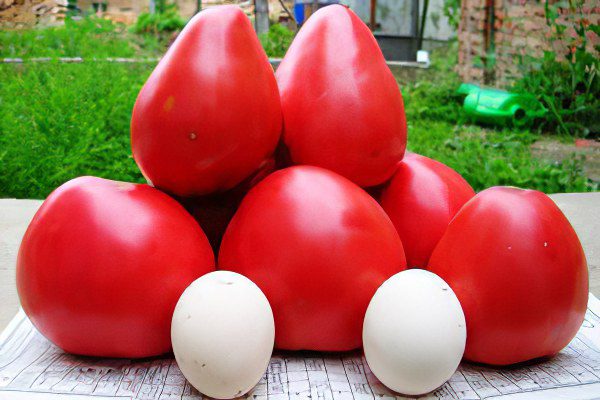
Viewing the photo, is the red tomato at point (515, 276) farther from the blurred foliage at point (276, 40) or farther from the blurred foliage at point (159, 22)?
the blurred foliage at point (159, 22)

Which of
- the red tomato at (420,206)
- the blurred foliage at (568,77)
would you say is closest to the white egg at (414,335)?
the red tomato at (420,206)

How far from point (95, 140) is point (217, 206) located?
1551 mm

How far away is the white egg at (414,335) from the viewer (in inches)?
26.8

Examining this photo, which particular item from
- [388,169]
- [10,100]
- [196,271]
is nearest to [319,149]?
[388,169]

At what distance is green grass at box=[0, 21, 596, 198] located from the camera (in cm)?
217

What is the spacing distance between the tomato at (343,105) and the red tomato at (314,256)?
0.21ft

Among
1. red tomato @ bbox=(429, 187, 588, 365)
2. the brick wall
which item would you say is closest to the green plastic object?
the brick wall

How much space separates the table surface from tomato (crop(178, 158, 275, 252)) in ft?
1.40

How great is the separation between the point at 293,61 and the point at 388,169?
0.20 meters

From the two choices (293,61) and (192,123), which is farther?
(293,61)

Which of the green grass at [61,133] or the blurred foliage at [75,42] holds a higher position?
the blurred foliage at [75,42]

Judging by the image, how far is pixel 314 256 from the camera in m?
0.75

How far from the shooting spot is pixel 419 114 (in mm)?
3475

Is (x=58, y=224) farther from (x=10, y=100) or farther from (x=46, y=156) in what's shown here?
(x=10, y=100)
